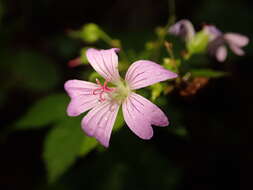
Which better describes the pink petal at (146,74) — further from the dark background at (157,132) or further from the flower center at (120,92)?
the dark background at (157,132)

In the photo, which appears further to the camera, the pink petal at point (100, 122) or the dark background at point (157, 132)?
the dark background at point (157, 132)

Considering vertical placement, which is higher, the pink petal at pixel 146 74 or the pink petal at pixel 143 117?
the pink petal at pixel 146 74

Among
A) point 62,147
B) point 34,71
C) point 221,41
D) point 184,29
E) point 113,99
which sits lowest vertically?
point 34,71

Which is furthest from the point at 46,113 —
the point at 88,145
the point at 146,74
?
the point at 146,74

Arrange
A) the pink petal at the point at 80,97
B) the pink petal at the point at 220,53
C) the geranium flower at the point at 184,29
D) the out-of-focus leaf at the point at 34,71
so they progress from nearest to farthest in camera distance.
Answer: the pink petal at the point at 80,97, the geranium flower at the point at 184,29, the pink petal at the point at 220,53, the out-of-focus leaf at the point at 34,71

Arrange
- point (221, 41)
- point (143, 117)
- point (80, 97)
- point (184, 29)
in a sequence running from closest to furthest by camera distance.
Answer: point (143, 117)
point (80, 97)
point (184, 29)
point (221, 41)

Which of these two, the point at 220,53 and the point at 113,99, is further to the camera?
the point at 220,53

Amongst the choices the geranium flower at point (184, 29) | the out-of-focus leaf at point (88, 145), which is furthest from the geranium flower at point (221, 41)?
the out-of-focus leaf at point (88, 145)

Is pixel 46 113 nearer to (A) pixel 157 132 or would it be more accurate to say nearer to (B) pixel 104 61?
(B) pixel 104 61
